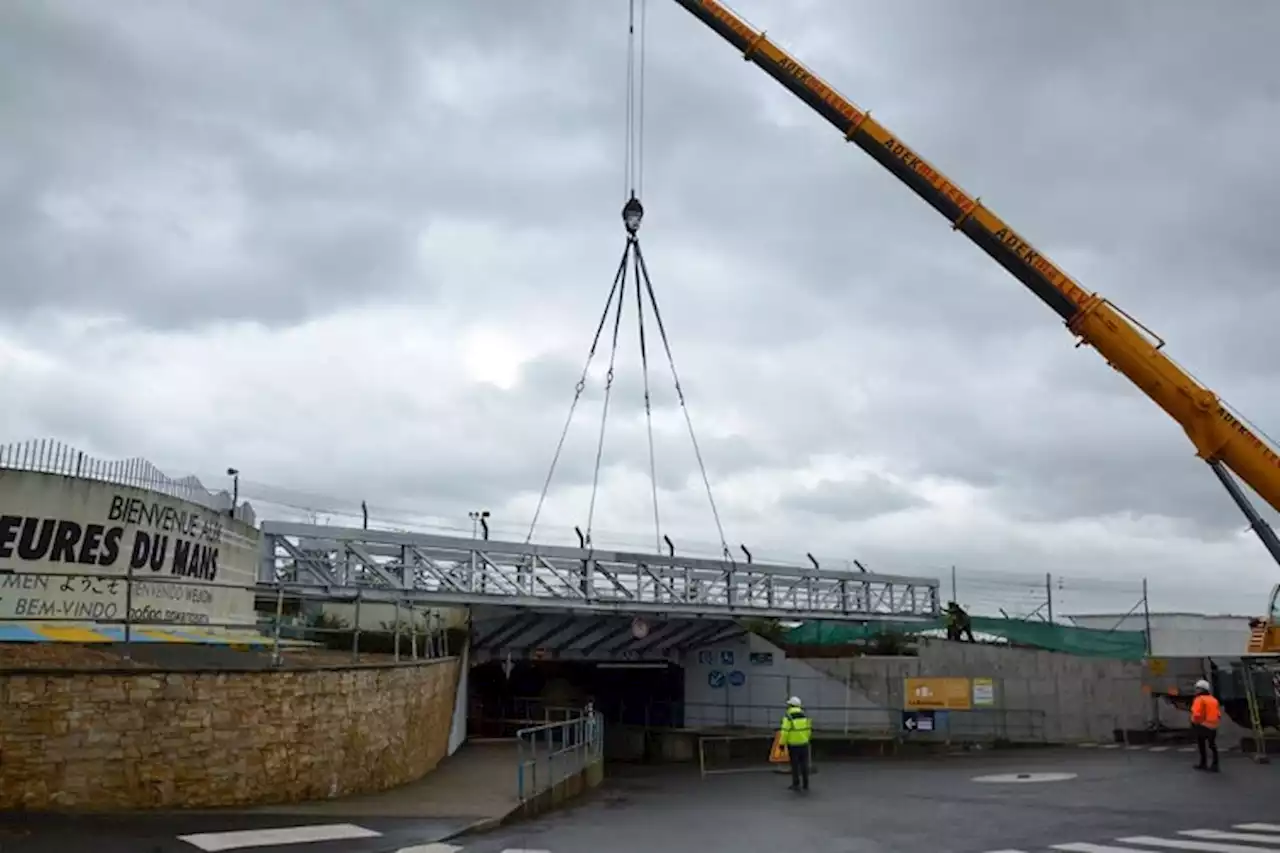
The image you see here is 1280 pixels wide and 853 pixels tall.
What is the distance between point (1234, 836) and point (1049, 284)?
12195 mm

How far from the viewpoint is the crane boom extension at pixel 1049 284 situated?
2238 centimetres

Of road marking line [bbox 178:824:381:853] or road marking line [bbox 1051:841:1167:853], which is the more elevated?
road marking line [bbox 178:824:381:853]

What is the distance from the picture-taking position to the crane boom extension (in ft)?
73.4

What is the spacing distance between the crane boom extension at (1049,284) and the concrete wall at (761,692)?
15.0 metres

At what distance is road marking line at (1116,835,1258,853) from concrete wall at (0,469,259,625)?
1211 centimetres

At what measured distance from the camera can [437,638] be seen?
1103 inches

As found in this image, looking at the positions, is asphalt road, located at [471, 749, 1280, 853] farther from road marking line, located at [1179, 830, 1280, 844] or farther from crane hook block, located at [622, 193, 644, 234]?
crane hook block, located at [622, 193, 644, 234]

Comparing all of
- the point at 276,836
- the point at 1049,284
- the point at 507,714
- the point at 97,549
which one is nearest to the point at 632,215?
the point at 1049,284

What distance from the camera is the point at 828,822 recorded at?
1614 cm

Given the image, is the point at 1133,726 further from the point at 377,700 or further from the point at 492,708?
the point at 377,700

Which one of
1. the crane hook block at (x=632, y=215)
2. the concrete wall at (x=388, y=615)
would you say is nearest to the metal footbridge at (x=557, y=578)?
the concrete wall at (x=388, y=615)

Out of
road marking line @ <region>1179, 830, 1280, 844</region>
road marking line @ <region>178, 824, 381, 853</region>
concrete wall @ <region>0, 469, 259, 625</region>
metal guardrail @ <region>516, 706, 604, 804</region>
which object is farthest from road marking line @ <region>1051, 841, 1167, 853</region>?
concrete wall @ <region>0, 469, 259, 625</region>

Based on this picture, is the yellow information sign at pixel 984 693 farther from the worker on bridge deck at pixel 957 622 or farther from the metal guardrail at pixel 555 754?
the metal guardrail at pixel 555 754

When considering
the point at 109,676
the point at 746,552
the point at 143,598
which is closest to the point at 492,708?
the point at 746,552
